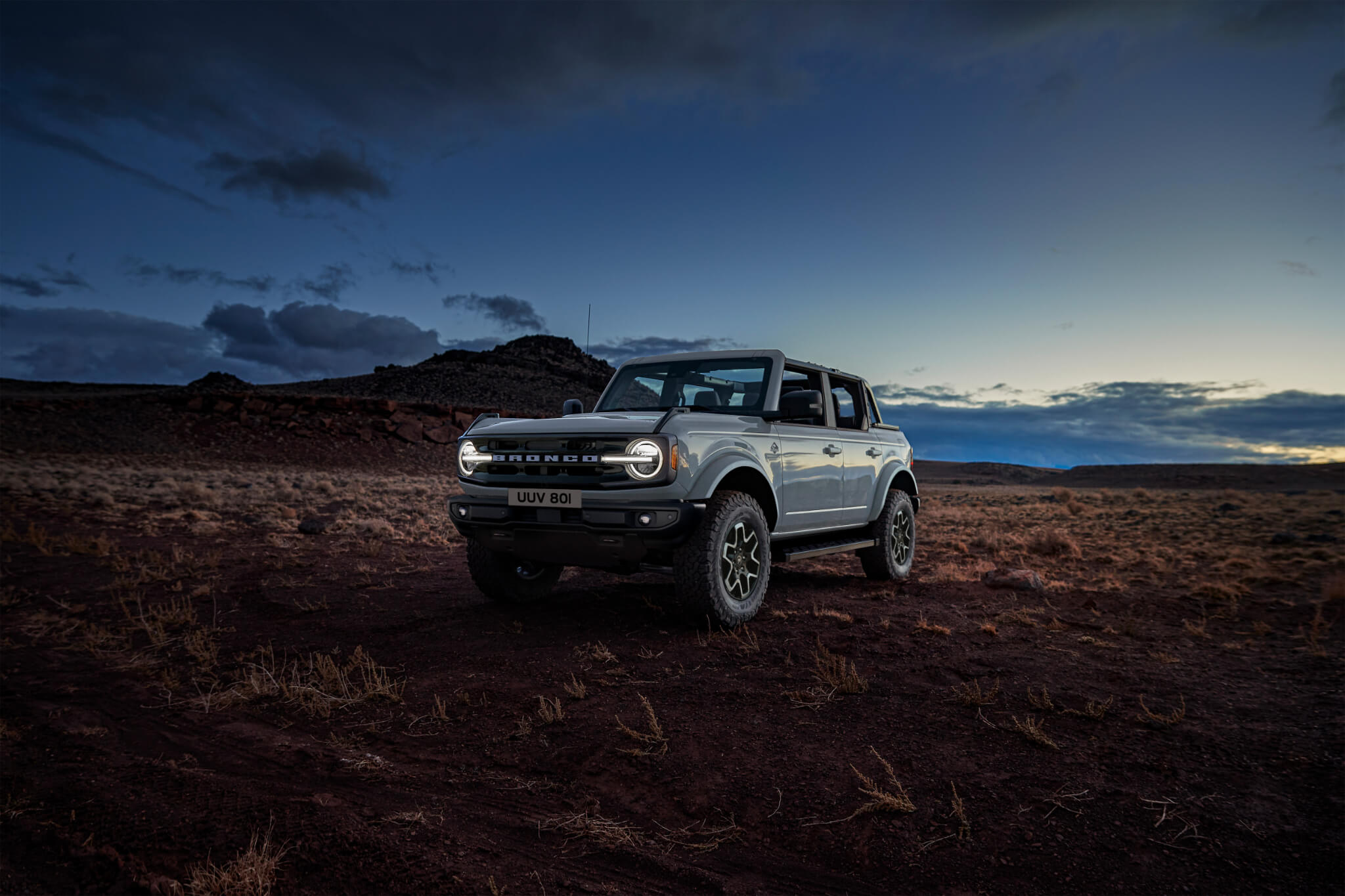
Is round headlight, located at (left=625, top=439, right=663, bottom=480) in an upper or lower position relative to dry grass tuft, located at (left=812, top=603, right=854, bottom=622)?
upper

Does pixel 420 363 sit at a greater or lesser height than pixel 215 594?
greater

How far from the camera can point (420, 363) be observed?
2286 inches

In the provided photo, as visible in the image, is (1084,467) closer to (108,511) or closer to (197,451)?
(197,451)

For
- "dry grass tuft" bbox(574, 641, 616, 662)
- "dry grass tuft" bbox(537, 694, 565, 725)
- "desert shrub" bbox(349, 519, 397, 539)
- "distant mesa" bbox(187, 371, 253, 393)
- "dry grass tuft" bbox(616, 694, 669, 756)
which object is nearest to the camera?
"dry grass tuft" bbox(616, 694, 669, 756)

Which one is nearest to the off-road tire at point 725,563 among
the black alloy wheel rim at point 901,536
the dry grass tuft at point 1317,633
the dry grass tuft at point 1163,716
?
the dry grass tuft at point 1163,716

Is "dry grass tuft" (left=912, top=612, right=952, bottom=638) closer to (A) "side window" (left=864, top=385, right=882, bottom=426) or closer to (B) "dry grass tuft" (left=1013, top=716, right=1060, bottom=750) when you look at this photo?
(B) "dry grass tuft" (left=1013, top=716, right=1060, bottom=750)

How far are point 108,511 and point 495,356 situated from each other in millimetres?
47610

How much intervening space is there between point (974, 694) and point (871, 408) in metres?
4.90

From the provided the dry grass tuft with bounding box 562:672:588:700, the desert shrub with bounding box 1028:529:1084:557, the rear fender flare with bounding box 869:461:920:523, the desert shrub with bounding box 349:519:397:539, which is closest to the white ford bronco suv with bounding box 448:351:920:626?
the rear fender flare with bounding box 869:461:920:523

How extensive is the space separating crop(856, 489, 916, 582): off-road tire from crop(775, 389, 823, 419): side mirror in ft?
8.35

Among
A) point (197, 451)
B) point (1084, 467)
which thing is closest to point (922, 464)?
point (1084, 467)

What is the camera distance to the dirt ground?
277cm

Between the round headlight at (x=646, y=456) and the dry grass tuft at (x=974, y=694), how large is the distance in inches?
92.7

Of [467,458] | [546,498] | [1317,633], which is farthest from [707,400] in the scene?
[1317,633]
